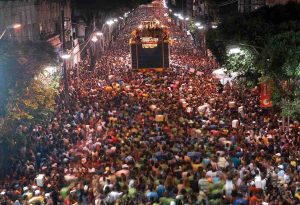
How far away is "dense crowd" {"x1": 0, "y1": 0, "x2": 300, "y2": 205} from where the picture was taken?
13963 mm

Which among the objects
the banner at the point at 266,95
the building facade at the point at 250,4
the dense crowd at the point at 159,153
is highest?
the building facade at the point at 250,4

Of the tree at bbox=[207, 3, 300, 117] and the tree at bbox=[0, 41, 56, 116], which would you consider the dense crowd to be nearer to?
the tree at bbox=[207, 3, 300, 117]

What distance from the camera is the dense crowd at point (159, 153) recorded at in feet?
45.8

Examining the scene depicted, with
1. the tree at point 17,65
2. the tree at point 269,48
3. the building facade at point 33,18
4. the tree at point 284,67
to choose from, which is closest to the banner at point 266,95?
the tree at point 269,48

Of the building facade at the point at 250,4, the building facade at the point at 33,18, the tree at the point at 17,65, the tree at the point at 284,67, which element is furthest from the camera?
the building facade at the point at 250,4

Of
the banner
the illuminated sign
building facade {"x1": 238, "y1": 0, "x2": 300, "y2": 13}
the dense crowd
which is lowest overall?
the dense crowd

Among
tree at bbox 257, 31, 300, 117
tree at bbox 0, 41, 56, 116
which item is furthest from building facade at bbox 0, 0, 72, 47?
tree at bbox 257, 31, 300, 117

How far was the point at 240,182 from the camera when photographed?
46.9 ft

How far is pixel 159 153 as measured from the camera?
17.1 m

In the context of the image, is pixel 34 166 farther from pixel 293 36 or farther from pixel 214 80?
pixel 214 80

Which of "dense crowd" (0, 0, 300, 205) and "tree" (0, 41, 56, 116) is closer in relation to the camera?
"dense crowd" (0, 0, 300, 205)

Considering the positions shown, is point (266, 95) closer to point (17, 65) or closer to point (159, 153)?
point (159, 153)

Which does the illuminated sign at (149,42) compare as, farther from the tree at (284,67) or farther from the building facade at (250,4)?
the tree at (284,67)

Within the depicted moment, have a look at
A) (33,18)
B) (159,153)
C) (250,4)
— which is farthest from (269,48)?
(250,4)
